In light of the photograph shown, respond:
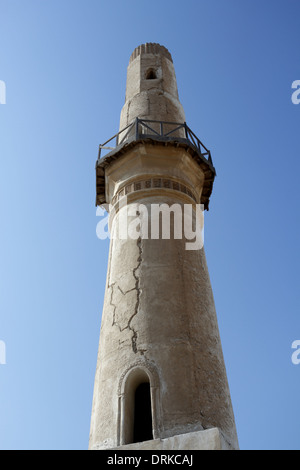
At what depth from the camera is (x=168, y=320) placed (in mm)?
6387

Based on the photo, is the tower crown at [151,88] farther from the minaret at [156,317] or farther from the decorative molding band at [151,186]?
the decorative molding band at [151,186]

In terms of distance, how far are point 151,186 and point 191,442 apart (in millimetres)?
4514

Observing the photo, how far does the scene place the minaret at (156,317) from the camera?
5586 mm

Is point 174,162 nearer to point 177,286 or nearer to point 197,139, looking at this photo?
point 197,139

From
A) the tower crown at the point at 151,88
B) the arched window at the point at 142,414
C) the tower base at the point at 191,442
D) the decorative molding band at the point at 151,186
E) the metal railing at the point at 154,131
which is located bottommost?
the tower base at the point at 191,442

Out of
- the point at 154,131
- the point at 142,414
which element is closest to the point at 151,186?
the point at 154,131

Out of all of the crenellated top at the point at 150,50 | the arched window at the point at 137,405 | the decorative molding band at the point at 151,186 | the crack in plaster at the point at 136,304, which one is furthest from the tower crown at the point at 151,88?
the arched window at the point at 137,405

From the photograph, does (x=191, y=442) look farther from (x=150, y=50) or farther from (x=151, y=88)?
(x=150, y=50)

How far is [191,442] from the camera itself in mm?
4797

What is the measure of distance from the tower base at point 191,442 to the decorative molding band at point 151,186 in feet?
14.4

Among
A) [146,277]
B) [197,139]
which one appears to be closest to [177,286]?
[146,277]

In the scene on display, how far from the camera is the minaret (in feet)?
18.3

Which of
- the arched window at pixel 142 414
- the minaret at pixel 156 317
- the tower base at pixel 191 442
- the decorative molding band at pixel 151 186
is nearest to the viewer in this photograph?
the tower base at pixel 191 442

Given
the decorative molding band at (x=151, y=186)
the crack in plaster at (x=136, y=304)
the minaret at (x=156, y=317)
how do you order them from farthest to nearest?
1. the decorative molding band at (x=151, y=186)
2. the crack in plaster at (x=136, y=304)
3. the minaret at (x=156, y=317)
